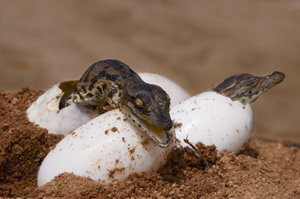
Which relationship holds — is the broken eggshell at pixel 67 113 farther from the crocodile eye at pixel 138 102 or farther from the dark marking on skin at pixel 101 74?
the crocodile eye at pixel 138 102

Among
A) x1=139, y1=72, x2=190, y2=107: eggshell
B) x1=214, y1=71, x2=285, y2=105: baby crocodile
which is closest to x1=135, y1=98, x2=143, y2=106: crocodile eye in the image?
x1=139, y1=72, x2=190, y2=107: eggshell

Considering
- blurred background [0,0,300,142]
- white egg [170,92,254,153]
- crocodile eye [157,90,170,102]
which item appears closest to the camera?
crocodile eye [157,90,170,102]

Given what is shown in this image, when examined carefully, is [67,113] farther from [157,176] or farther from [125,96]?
[157,176]

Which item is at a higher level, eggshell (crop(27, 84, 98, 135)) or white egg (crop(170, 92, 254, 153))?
eggshell (crop(27, 84, 98, 135))

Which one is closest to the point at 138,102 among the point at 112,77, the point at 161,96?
the point at 161,96

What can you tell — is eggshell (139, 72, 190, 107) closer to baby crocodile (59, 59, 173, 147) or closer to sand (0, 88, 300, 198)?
baby crocodile (59, 59, 173, 147)
